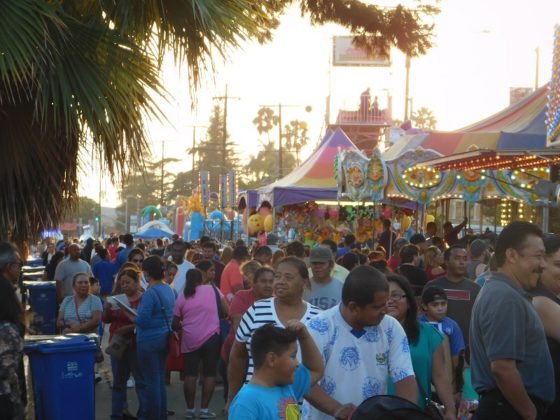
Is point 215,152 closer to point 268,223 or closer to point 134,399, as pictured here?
point 268,223

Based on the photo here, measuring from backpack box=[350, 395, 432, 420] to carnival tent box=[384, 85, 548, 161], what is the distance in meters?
12.1

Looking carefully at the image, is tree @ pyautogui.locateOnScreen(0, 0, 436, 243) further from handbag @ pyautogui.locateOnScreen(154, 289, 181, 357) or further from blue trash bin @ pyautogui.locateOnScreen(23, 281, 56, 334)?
blue trash bin @ pyautogui.locateOnScreen(23, 281, 56, 334)

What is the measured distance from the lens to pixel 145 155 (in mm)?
8312

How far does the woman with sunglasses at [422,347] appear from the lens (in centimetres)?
600

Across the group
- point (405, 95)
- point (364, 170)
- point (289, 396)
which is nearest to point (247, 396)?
point (289, 396)

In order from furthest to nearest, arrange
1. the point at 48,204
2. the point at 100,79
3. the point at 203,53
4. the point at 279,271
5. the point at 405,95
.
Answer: the point at 405,95, the point at 48,204, the point at 203,53, the point at 100,79, the point at 279,271

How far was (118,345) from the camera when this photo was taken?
400 inches

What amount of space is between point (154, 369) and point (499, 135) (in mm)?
9901

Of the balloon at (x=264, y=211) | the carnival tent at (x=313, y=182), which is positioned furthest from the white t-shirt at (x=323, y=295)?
the balloon at (x=264, y=211)

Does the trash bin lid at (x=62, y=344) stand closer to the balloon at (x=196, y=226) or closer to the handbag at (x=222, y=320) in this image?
the handbag at (x=222, y=320)

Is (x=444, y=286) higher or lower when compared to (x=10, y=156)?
lower

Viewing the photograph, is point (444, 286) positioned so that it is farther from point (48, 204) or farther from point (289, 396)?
point (289, 396)

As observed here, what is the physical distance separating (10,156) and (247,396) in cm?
433

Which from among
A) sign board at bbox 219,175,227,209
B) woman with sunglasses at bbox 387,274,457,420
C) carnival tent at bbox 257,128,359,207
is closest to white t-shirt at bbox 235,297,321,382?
woman with sunglasses at bbox 387,274,457,420
